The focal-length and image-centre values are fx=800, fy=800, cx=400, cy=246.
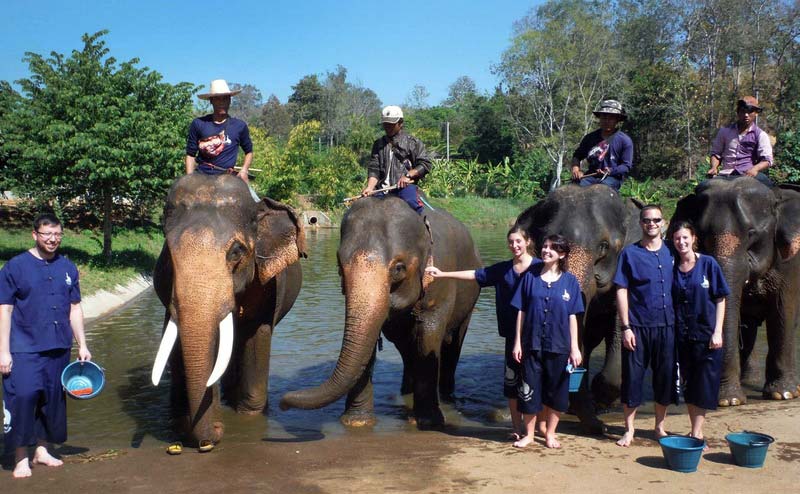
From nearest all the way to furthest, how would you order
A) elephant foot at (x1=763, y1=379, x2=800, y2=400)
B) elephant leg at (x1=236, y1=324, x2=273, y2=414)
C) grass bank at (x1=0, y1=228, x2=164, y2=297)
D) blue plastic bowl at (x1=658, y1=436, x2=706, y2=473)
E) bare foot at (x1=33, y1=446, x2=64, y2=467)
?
blue plastic bowl at (x1=658, y1=436, x2=706, y2=473) → bare foot at (x1=33, y1=446, x2=64, y2=467) → elephant leg at (x1=236, y1=324, x2=273, y2=414) → elephant foot at (x1=763, y1=379, x2=800, y2=400) → grass bank at (x1=0, y1=228, x2=164, y2=297)

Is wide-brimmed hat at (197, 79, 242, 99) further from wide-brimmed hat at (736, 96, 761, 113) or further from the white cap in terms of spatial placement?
wide-brimmed hat at (736, 96, 761, 113)

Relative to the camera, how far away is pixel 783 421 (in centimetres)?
654

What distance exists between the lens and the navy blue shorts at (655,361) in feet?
19.0

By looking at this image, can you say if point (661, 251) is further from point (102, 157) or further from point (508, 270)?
point (102, 157)

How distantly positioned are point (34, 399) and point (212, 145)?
2.54 m

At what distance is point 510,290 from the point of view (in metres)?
5.98

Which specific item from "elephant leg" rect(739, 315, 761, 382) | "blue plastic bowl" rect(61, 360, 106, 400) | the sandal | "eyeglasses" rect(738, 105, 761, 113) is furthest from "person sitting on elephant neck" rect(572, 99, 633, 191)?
"blue plastic bowl" rect(61, 360, 106, 400)

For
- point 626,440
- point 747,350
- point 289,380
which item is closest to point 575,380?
point 626,440

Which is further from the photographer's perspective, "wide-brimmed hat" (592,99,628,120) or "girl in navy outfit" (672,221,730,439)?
"wide-brimmed hat" (592,99,628,120)

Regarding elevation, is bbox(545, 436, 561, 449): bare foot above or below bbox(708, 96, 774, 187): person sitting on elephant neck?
below

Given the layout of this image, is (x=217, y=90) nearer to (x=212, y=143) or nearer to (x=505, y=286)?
(x=212, y=143)

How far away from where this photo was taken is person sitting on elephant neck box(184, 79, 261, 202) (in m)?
6.80

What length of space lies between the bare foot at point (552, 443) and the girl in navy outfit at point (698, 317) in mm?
991

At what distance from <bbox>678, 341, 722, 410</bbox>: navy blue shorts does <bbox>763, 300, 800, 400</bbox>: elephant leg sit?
2.74 metres
